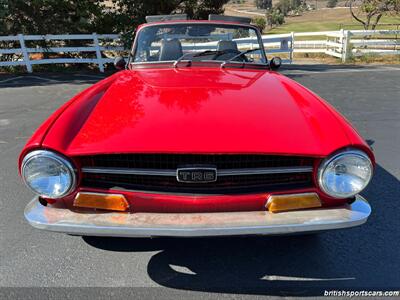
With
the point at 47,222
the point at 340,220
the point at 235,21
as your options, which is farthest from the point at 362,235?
the point at 235,21

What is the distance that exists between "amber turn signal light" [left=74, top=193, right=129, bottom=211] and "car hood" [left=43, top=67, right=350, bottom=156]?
10.2 inches

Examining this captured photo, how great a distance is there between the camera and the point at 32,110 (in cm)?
691

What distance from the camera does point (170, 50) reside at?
3.73 metres

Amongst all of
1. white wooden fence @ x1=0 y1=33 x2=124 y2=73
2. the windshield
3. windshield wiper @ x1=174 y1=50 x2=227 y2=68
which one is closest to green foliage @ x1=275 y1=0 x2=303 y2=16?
white wooden fence @ x1=0 y1=33 x2=124 y2=73

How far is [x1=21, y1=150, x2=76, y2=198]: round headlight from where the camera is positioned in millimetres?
2133

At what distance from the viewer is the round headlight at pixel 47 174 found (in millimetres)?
2133

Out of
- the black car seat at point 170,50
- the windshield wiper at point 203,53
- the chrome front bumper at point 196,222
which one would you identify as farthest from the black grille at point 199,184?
the black car seat at point 170,50

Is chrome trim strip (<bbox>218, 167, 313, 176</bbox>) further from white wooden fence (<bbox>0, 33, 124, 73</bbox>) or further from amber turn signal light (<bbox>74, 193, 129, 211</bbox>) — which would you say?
white wooden fence (<bbox>0, 33, 124, 73</bbox>)

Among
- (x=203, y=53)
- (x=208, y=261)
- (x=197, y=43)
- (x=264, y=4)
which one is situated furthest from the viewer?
(x=264, y=4)

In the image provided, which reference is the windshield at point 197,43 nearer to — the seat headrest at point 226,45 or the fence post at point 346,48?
the seat headrest at point 226,45

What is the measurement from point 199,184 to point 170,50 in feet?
6.35

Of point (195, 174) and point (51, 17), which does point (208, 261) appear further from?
point (51, 17)

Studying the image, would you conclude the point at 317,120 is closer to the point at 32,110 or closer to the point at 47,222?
the point at 47,222

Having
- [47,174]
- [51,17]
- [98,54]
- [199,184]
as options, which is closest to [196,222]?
[199,184]
